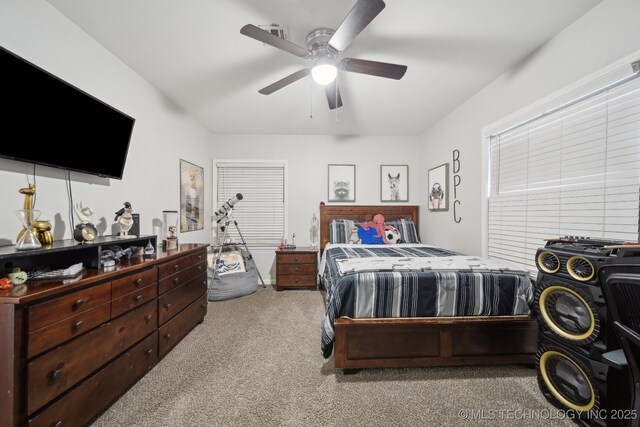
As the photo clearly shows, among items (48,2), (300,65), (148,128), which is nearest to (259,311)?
(148,128)

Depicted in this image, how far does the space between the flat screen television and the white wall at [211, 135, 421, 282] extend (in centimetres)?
226

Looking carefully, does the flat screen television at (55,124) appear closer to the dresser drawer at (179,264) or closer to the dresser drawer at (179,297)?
the dresser drawer at (179,264)

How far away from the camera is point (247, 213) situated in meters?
4.31

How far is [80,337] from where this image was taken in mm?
1301

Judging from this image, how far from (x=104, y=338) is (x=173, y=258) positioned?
2.45 ft

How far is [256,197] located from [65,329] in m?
3.21

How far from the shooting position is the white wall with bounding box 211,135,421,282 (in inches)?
168

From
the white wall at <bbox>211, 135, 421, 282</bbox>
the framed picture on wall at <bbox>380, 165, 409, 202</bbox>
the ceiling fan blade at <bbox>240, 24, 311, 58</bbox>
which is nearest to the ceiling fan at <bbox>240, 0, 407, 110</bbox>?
the ceiling fan blade at <bbox>240, 24, 311, 58</bbox>

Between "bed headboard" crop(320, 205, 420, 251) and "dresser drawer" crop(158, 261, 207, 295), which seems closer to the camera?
"dresser drawer" crop(158, 261, 207, 295)

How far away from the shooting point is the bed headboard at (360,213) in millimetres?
4250

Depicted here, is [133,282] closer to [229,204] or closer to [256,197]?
[229,204]

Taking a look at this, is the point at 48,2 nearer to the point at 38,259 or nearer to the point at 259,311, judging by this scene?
the point at 38,259

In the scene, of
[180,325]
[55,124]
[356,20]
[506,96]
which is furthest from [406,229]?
[55,124]

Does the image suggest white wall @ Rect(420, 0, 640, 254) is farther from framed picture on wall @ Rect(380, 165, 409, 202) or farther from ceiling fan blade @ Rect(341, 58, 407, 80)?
ceiling fan blade @ Rect(341, 58, 407, 80)
